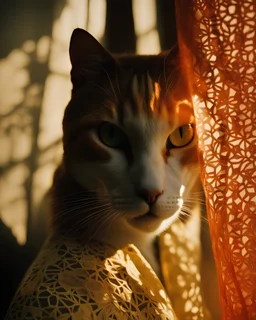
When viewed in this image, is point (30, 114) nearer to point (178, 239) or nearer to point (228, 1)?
point (178, 239)

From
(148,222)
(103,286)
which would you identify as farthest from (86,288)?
(148,222)

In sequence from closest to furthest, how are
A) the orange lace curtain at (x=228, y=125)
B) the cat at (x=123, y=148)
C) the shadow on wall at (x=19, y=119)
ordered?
1. the orange lace curtain at (x=228, y=125)
2. the cat at (x=123, y=148)
3. the shadow on wall at (x=19, y=119)

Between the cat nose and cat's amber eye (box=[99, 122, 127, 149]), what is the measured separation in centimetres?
12

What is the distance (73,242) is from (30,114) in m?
0.38

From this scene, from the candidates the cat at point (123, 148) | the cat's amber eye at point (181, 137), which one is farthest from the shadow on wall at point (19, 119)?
the cat's amber eye at point (181, 137)

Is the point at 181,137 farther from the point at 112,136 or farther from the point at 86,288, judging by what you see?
the point at 86,288

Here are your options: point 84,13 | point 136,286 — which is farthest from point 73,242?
point 84,13

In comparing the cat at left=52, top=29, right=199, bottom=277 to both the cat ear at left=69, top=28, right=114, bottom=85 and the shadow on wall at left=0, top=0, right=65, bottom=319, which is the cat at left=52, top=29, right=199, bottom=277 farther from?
the shadow on wall at left=0, top=0, right=65, bottom=319

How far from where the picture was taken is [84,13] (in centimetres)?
108

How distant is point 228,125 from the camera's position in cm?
64

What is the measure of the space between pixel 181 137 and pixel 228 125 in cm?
15

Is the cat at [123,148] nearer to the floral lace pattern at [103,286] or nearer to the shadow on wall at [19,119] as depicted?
the floral lace pattern at [103,286]

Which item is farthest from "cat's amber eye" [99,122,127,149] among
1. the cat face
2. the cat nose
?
the cat nose

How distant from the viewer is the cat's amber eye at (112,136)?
2.56 feet
